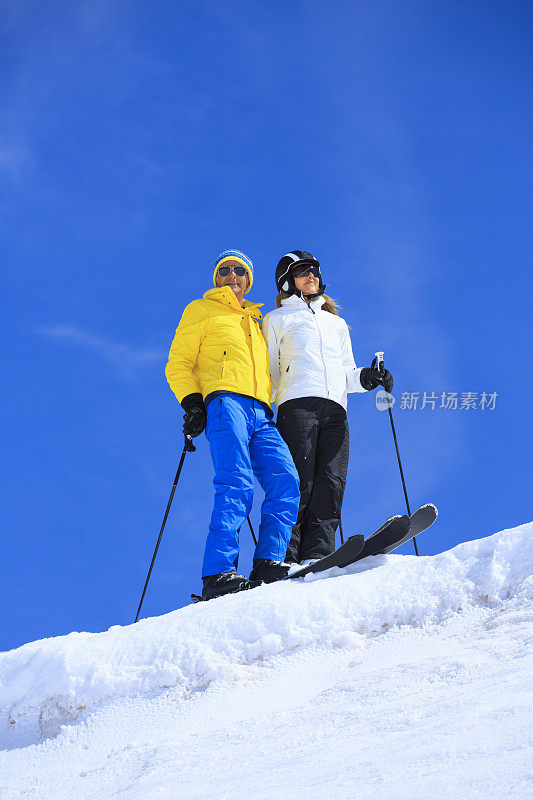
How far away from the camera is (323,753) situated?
211 centimetres

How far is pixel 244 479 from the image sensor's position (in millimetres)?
4875

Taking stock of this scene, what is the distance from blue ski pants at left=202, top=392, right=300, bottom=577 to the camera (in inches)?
185

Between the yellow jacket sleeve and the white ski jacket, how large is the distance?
72 centimetres

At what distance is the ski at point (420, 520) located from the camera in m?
4.23

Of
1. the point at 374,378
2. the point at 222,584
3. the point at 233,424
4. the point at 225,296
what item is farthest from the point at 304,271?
the point at 222,584

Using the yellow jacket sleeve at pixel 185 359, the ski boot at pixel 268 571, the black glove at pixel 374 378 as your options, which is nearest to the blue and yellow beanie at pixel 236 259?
the yellow jacket sleeve at pixel 185 359

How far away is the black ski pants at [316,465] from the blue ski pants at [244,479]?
31 cm

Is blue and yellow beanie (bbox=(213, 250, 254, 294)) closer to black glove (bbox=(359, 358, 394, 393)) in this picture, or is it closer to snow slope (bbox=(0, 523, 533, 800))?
black glove (bbox=(359, 358, 394, 393))

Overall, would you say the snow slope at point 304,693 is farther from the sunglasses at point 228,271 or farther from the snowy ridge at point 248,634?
the sunglasses at point 228,271

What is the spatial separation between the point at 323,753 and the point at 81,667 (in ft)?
5.84

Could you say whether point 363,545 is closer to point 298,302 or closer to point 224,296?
point 224,296

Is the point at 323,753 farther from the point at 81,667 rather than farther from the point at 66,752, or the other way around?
Result: the point at 81,667

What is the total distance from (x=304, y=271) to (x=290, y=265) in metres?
0.14

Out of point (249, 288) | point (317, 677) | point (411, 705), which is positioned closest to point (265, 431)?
point (249, 288)
